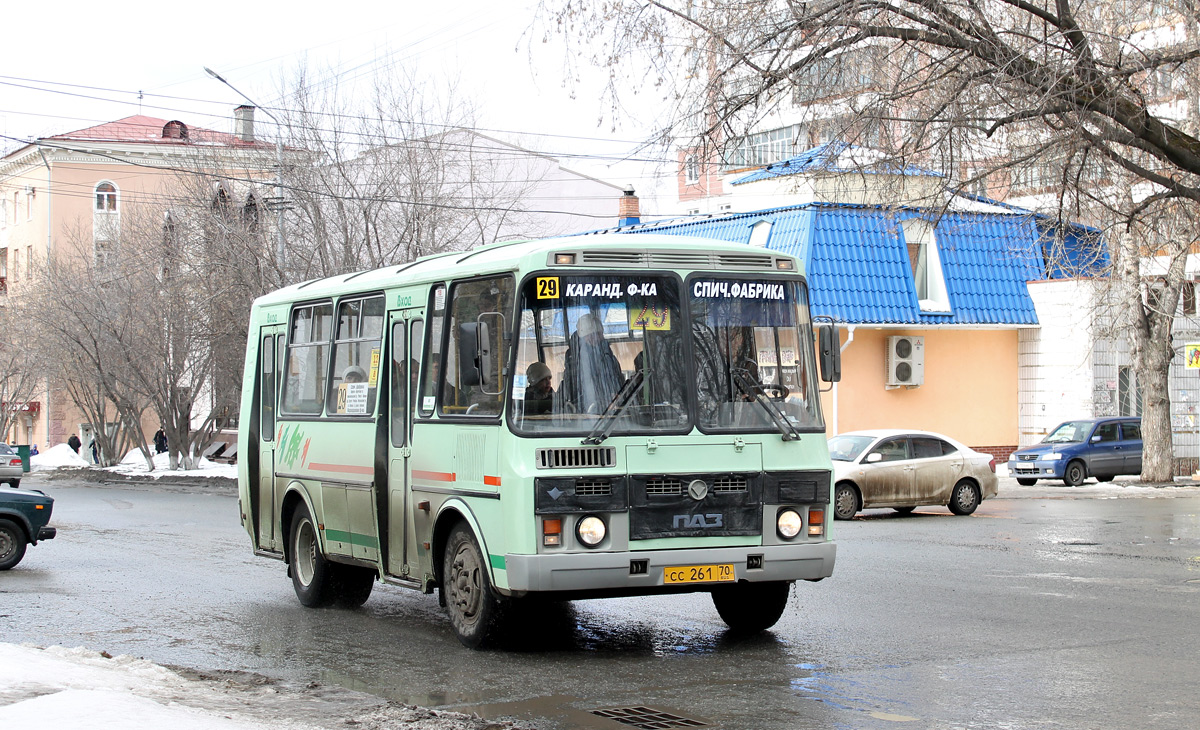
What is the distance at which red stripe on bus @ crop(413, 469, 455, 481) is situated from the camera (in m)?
9.95

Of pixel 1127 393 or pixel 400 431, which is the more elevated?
pixel 1127 393

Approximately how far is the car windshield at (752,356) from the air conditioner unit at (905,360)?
79.3 ft

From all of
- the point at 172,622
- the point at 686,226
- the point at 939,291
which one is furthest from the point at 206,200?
the point at 172,622

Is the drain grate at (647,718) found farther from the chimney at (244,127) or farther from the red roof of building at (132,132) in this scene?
the red roof of building at (132,132)

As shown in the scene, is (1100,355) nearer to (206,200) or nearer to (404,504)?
(206,200)

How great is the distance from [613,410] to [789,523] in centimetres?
154

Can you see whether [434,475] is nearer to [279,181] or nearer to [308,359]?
[308,359]

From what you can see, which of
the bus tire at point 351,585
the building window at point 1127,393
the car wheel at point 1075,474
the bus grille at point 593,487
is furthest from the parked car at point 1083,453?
the bus grille at point 593,487

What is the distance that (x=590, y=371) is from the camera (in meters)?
9.25

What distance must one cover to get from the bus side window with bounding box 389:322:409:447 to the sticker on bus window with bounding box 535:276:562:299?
1.96 meters

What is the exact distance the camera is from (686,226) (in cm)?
3541

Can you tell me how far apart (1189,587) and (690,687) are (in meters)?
7.24

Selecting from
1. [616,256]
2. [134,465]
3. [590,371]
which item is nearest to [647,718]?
[590,371]

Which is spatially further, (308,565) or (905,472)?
(905,472)
